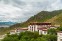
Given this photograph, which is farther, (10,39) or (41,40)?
(10,39)

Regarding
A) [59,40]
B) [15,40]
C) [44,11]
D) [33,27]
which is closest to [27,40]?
[15,40]

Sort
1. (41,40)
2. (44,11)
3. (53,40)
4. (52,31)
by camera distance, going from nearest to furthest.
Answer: (41,40) → (53,40) → (52,31) → (44,11)

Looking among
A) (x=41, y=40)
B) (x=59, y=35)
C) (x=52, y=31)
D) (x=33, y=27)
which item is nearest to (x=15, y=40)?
(x=41, y=40)

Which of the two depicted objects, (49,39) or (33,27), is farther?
(33,27)

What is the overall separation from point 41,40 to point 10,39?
417 centimetres

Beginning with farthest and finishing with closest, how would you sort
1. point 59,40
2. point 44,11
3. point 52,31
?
point 44,11 → point 52,31 → point 59,40

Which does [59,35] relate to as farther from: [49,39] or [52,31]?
[52,31]

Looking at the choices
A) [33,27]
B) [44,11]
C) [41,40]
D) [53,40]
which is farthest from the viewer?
[44,11]

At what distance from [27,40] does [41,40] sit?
7.04ft

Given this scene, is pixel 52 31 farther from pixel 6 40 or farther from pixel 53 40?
pixel 6 40

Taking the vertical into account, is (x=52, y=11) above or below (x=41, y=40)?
above

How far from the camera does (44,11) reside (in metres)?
141

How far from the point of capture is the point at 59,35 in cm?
2220

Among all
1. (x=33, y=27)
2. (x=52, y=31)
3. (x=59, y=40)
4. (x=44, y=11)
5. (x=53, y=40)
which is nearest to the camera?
(x=59, y=40)
